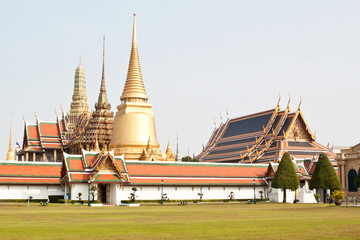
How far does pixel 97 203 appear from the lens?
52.5m

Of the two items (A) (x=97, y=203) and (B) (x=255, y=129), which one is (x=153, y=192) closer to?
(A) (x=97, y=203)

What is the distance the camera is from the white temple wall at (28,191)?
185 ft

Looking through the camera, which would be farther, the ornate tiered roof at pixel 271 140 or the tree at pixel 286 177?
the ornate tiered roof at pixel 271 140

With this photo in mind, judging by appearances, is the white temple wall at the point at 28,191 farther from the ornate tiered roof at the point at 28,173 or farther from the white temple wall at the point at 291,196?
the white temple wall at the point at 291,196

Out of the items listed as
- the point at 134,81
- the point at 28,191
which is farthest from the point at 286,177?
the point at 134,81

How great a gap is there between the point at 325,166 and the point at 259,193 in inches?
363

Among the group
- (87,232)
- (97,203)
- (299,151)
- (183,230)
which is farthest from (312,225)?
(299,151)

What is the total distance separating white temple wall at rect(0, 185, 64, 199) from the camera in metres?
56.5

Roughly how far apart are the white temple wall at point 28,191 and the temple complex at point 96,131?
124 ft

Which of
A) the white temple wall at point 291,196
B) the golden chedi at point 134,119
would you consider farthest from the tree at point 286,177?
the golden chedi at point 134,119

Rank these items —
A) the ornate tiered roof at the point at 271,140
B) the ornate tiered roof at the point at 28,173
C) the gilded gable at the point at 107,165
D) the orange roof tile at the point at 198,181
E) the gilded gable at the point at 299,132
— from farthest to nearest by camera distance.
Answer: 1. the gilded gable at the point at 299,132
2. the ornate tiered roof at the point at 271,140
3. the orange roof tile at the point at 198,181
4. the ornate tiered roof at the point at 28,173
5. the gilded gable at the point at 107,165

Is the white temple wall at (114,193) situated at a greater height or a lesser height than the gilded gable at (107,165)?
lesser

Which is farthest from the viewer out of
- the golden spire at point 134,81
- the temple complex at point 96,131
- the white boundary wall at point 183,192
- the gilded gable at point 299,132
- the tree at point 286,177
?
the temple complex at point 96,131

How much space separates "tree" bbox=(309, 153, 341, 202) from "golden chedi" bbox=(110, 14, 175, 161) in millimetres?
27645
